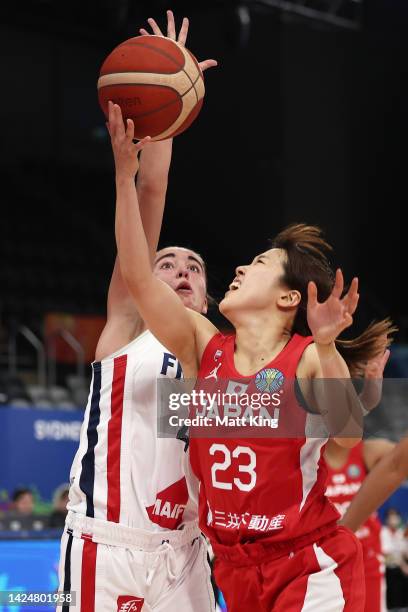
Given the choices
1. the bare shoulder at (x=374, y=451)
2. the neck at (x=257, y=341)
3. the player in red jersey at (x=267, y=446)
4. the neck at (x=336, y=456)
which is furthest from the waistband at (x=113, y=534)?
the bare shoulder at (x=374, y=451)

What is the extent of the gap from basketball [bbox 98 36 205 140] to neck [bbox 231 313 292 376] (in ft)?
2.34

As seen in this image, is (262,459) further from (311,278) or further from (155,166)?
(155,166)

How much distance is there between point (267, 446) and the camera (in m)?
3.04

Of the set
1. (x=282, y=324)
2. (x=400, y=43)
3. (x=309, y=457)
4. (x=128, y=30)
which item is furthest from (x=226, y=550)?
(x=128, y=30)

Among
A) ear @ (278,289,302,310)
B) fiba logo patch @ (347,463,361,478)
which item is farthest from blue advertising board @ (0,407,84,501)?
ear @ (278,289,302,310)

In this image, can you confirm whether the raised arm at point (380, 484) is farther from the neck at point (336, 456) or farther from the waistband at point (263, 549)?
the neck at point (336, 456)

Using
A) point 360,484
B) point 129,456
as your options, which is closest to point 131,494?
point 129,456

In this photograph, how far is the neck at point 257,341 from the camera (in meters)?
3.18

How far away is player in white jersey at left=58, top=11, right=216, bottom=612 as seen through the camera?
3.40 meters

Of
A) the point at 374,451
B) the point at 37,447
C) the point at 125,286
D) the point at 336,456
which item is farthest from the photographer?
the point at 37,447

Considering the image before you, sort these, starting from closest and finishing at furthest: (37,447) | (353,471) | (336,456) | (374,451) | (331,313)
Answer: (331,313)
(336,456)
(353,471)
(374,451)
(37,447)

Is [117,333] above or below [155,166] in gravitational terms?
below

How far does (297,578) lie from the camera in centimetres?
303

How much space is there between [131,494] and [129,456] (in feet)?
0.43
